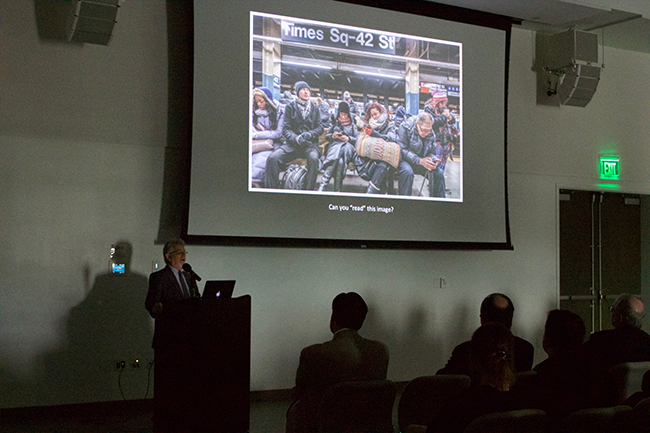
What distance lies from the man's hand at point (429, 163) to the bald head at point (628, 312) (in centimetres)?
262

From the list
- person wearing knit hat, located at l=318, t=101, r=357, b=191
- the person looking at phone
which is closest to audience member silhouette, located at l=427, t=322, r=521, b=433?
person wearing knit hat, located at l=318, t=101, r=357, b=191

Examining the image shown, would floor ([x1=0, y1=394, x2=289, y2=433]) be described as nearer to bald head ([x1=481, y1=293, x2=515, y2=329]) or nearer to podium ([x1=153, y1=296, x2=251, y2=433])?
podium ([x1=153, y1=296, x2=251, y2=433])

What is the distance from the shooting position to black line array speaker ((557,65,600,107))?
21.9 feet

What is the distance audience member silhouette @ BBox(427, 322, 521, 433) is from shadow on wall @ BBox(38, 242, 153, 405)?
3606 mm

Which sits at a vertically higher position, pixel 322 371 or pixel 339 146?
pixel 339 146

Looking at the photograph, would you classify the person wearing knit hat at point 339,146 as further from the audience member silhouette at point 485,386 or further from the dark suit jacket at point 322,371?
the audience member silhouette at point 485,386

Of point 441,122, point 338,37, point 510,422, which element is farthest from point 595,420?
point 338,37

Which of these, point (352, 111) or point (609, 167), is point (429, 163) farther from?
point (609, 167)

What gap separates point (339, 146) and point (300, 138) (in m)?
0.39

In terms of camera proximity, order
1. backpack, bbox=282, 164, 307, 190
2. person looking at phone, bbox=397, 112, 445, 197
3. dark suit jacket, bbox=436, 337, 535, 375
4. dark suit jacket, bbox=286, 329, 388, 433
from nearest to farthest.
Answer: dark suit jacket, bbox=286, 329, 388, 433 → dark suit jacket, bbox=436, 337, 535, 375 → backpack, bbox=282, 164, 307, 190 → person looking at phone, bbox=397, 112, 445, 197

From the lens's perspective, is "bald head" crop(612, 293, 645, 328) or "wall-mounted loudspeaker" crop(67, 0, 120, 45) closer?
"bald head" crop(612, 293, 645, 328)

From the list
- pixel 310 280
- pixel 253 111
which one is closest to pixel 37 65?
pixel 253 111

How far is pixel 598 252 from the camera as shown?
24.1ft

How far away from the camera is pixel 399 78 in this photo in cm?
596
